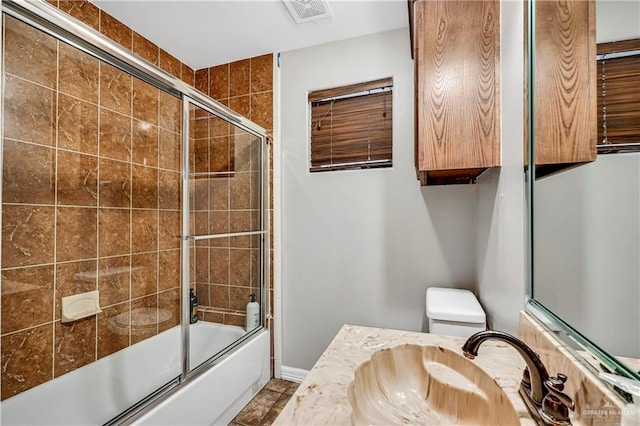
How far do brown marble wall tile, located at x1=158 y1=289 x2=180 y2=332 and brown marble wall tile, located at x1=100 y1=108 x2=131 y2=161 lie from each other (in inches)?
36.7

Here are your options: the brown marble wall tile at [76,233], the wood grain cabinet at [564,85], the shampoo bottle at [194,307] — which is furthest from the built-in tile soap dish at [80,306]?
the wood grain cabinet at [564,85]

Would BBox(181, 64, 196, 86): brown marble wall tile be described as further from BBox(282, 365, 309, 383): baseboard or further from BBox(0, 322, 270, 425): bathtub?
BBox(282, 365, 309, 383): baseboard

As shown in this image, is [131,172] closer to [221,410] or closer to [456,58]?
[221,410]

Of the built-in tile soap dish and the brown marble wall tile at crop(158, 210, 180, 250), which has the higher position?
the brown marble wall tile at crop(158, 210, 180, 250)

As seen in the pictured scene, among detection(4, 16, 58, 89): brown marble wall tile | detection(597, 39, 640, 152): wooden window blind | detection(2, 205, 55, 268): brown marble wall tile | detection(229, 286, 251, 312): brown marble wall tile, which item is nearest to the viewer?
detection(597, 39, 640, 152): wooden window blind

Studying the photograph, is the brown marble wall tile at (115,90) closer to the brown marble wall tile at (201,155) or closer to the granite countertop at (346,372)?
the brown marble wall tile at (201,155)

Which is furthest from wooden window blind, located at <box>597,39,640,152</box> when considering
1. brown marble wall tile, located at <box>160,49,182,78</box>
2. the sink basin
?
brown marble wall tile, located at <box>160,49,182,78</box>

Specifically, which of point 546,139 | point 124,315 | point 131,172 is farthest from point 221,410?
point 546,139

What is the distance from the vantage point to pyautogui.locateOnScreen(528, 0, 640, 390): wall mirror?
0.45 meters

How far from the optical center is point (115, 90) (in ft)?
5.72

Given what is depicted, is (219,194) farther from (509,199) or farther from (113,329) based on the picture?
(509,199)

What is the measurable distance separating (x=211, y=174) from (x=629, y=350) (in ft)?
6.52

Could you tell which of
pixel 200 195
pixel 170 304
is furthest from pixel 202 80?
pixel 170 304

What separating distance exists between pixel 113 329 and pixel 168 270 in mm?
458
